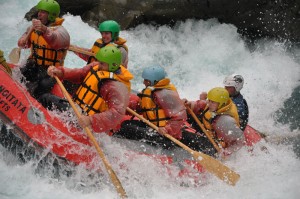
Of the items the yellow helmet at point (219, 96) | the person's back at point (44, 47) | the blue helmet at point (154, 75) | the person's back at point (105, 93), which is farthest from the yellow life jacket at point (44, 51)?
the yellow helmet at point (219, 96)

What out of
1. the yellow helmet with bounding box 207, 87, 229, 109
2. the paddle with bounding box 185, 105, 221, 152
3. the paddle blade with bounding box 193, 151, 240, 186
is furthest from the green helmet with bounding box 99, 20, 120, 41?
the paddle blade with bounding box 193, 151, 240, 186

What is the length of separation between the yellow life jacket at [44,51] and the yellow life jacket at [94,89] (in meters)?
0.95

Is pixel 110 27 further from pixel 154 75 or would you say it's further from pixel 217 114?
pixel 217 114

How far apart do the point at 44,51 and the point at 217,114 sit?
2244 millimetres

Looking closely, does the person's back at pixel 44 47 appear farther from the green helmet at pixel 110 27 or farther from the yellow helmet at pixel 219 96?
the yellow helmet at pixel 219 96

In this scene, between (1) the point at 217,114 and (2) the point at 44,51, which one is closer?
(2) the point at 44,51

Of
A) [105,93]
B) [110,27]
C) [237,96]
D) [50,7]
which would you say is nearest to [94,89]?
[105,93]

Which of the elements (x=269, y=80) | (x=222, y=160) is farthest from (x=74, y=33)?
(x=222, y=160)

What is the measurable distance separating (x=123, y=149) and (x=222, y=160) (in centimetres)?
141

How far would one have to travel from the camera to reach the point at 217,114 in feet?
20.1

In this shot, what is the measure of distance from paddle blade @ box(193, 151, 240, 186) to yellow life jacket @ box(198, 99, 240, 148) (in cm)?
56

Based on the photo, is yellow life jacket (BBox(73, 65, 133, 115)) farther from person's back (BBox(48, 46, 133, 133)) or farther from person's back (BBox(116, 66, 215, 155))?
person's back (BBox(116, 66, 215, 155))

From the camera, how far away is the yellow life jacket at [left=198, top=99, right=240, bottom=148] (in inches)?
241

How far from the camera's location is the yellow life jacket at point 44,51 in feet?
19.3
